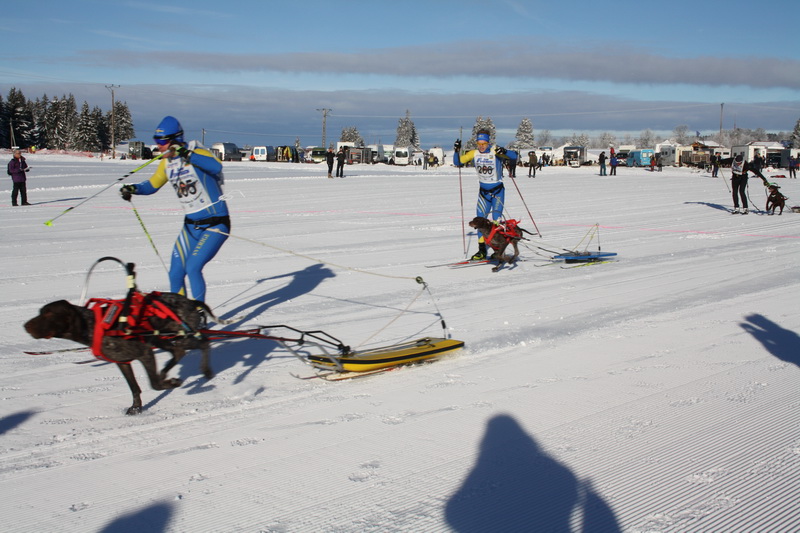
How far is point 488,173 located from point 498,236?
1245 mm

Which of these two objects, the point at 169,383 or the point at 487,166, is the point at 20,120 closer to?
the point at 487,166

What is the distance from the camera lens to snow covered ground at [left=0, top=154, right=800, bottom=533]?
3.31 m

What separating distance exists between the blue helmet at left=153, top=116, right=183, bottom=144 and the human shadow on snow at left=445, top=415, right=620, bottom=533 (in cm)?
377

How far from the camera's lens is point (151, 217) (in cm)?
1845

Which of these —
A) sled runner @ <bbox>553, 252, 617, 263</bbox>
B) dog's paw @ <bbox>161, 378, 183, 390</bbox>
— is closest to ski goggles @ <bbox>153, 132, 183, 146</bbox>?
dog's paw @ <bbox>161, 378, 183, 390</bbox>

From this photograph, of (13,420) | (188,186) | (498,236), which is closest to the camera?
(13,420)

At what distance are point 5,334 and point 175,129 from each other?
9.98ft

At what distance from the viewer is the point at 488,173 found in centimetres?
1116

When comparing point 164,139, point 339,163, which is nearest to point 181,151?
point 164,139

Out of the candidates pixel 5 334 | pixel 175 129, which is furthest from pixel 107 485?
pixel 5 334

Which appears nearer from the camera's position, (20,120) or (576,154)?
(576,154)

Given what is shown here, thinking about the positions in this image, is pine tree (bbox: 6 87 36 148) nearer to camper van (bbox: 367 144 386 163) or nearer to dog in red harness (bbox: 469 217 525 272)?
camper van (bbox: 367 144 386 163)

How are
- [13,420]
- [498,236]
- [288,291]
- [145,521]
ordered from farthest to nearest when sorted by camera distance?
[498,236] < [288,291] < [13,420] < [145,521]

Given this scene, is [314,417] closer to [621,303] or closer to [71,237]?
[621,303]
